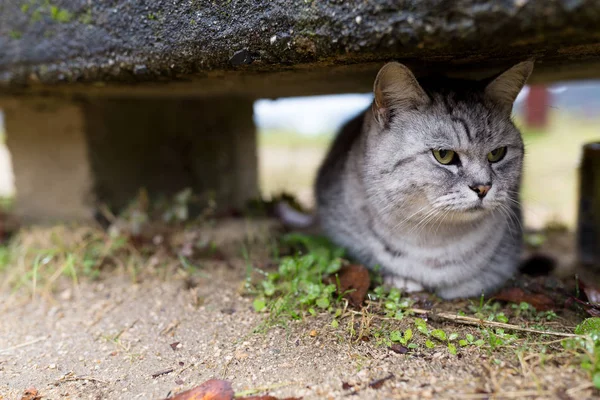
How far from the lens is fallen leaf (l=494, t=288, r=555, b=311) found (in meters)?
1.93

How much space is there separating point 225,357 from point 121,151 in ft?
6.34

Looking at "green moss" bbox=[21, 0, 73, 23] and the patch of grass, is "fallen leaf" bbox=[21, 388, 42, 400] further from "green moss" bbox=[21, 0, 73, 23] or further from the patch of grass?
the patch of grass

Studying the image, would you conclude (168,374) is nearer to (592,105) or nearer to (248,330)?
(248,330)

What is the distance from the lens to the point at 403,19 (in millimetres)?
1364

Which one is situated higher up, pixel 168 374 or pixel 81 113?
pixel 81 113

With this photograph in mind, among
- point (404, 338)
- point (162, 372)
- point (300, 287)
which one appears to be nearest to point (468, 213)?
point (404, 338)

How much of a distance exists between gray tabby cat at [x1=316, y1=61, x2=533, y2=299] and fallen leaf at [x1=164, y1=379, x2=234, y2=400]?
2.97 feet

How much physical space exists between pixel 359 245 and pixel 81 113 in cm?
193

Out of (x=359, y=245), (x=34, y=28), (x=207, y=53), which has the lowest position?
(x=359, y=245)

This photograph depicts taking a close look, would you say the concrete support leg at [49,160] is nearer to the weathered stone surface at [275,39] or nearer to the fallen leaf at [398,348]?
the weathered stone surface at [275,39]

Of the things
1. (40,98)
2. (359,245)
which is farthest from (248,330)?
(40,98)

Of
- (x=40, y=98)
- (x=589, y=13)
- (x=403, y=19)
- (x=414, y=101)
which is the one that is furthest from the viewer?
(x=40, y=98)

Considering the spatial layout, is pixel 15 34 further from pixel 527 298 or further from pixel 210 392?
pixel 527 298

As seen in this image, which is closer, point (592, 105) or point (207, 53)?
point (207, 53)
